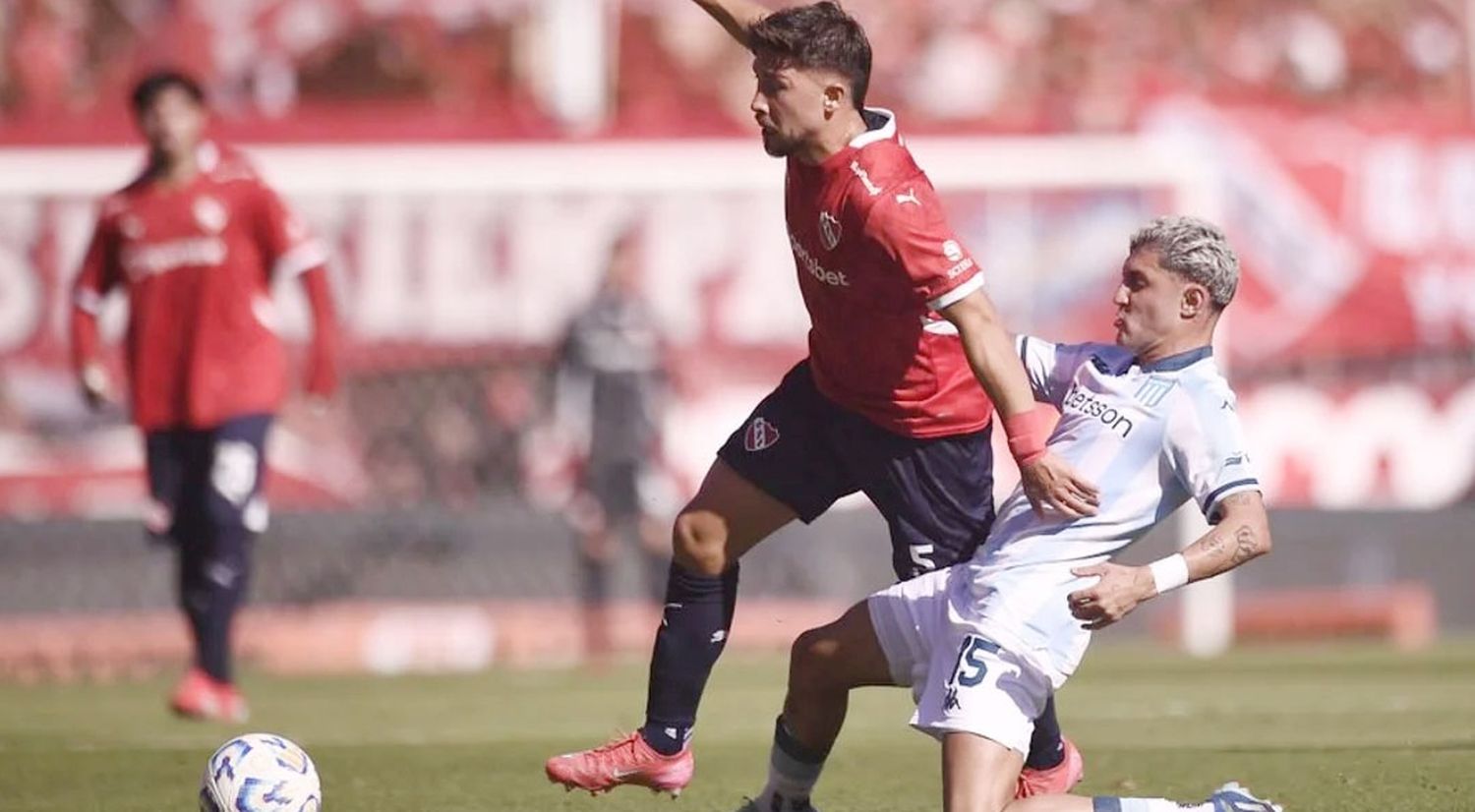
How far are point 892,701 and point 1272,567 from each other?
5.01 meters

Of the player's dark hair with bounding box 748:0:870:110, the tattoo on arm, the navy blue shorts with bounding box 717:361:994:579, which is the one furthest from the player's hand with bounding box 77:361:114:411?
the tattoo on arm

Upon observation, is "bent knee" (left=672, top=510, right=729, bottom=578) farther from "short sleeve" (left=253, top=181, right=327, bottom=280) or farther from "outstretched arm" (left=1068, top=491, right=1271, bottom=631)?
"short sleeve" (left=253, top=181, right=327, bottom=280)

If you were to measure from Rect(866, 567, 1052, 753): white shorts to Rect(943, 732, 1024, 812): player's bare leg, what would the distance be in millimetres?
24

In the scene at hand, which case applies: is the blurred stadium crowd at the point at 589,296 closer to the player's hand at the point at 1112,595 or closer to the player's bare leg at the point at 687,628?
the player's bare leg at the point at 687,628

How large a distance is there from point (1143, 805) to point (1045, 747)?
956 mm

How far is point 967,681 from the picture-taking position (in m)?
6.04

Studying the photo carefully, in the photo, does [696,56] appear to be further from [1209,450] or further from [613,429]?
[1209,450]

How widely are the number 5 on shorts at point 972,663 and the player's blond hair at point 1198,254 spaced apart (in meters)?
0.97

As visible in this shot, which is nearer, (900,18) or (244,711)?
(244,711)

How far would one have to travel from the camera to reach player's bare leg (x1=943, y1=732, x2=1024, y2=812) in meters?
5.92

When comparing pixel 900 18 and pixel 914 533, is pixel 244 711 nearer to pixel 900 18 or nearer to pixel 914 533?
pixel 914 533

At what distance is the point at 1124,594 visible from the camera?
19.0 ft

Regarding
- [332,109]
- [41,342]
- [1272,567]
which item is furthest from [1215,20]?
[41,342]

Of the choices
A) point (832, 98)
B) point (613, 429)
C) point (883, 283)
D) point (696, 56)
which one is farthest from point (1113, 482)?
point (696, 56)
